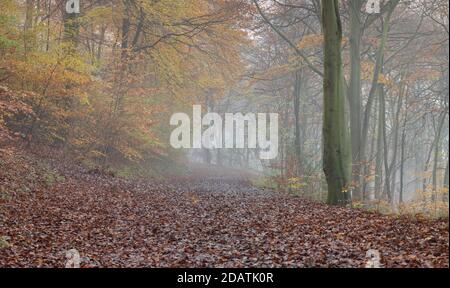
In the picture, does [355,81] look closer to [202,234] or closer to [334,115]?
[334,115]

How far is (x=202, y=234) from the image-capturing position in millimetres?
10148

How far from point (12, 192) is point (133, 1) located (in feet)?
38.2

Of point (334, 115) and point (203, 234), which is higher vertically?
point (334, 115)

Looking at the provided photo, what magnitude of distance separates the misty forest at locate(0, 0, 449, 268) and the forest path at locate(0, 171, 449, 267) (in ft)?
0.16

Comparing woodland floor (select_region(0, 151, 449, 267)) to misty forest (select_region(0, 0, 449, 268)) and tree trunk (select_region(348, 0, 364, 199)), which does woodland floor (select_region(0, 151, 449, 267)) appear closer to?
misty forest (select_region(0, 0, 449, 268))

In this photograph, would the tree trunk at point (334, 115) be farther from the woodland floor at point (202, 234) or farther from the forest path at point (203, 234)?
the forest path at point (203, 234)

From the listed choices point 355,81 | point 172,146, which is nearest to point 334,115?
point 355,81

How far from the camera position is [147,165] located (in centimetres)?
2927

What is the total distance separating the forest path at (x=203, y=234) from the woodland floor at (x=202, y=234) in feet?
0.06

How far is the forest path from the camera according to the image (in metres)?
7.38

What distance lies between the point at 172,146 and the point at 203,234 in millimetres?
22877

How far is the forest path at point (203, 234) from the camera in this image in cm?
738
